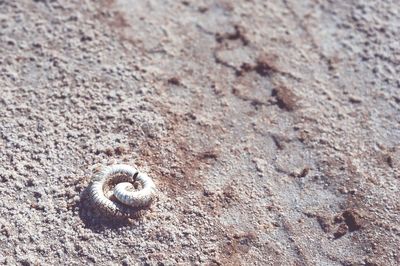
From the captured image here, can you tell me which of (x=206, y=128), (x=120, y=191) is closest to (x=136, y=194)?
(x=120, y=191)

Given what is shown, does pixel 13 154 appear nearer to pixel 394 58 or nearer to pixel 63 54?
pixel 63 54

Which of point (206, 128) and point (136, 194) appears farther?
point (206, 128)

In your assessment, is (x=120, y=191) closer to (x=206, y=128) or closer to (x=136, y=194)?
(x=136, y=194)

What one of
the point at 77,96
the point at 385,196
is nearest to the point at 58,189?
the point at 77,96
